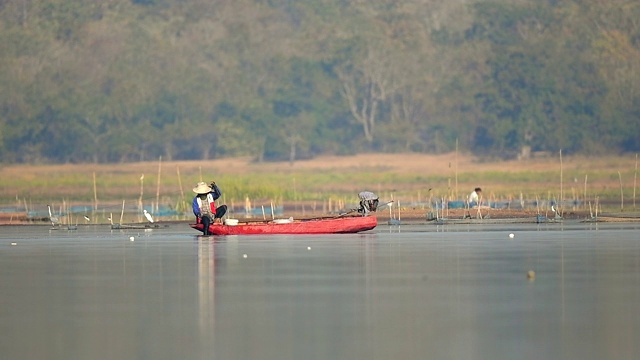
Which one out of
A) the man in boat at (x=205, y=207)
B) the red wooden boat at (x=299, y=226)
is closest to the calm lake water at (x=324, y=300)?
the red wooden boat at (x=299, y=226)

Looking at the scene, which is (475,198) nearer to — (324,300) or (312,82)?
(324,300)

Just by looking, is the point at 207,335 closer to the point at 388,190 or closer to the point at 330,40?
the point at 388,190

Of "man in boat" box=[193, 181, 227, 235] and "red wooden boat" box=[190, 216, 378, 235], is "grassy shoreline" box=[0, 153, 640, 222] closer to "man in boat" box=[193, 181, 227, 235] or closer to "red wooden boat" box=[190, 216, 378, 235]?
"red wooden boat" box=[190, 216, 378, 235]

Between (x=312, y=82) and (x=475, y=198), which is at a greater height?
(x=312, y=82)

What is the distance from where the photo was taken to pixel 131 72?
10788 cm

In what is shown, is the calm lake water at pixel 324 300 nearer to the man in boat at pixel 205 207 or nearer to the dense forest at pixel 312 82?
the man in boat at pixel 205 207

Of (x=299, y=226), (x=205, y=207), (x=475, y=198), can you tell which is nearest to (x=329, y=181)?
(x=475, y=198)

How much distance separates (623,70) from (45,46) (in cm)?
3981

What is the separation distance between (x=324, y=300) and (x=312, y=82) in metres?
80.4

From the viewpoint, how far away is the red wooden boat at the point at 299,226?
4625cm

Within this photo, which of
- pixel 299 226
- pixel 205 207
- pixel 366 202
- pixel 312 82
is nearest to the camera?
pixel 299 226

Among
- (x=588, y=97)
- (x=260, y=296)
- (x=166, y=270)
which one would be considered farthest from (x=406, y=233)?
(x=588, y=97)

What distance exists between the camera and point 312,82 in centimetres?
10531

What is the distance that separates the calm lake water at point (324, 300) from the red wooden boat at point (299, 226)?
411cm
